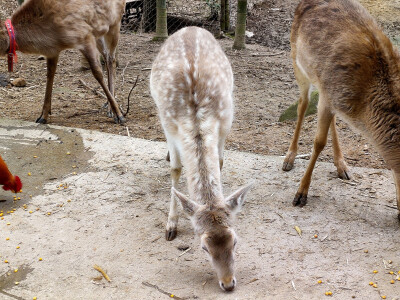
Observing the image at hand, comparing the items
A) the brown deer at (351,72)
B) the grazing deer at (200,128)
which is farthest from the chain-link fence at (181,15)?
the grazing deer at (200,128)

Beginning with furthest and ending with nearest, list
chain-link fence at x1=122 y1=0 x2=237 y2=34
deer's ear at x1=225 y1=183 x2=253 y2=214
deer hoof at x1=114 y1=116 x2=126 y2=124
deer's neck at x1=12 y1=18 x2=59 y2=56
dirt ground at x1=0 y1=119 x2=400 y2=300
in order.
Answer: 1. chain-link fence at x1=122 y1=0 x2=237 y2=34
2. deer hoof at x1=114 y1=116 x2=126 y2=124
3. deer's neck at x1=12 y1=18 x2=59 y2=56
4. dirt ground at x1=0 y1=119 x2=400 y2=300
5. deer's ear at x1=225 y1=183 x2=253 y2=214

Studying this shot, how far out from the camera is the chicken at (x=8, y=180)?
14.4 ft

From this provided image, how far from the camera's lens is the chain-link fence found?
1109 centimetres

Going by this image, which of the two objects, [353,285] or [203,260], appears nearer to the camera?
[353,285]

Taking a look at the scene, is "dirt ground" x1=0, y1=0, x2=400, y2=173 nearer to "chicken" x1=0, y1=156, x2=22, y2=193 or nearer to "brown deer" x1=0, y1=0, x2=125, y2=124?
"brown deer" x1=0, y1=0, x2=125, y2=124

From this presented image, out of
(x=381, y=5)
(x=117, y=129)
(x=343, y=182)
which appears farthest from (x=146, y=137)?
(x=381, y=5)

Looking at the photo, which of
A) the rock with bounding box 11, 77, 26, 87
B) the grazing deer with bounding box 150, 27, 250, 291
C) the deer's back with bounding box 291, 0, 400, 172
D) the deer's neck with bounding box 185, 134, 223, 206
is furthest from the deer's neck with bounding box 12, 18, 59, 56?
the deer's neck with bounding box 185, 134, 223, 206

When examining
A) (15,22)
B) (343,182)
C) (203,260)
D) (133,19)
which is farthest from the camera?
(133,19)

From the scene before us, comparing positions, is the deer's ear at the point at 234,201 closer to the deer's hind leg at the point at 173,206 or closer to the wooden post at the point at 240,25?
the deer's hind leg at the point at 173,206

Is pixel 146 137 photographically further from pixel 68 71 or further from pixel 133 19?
pixel 133 19

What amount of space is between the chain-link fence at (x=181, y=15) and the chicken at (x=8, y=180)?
7.23m

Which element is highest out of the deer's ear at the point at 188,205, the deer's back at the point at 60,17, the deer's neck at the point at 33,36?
the deer's back at the point at 60,17

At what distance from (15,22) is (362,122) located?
14.7 feet

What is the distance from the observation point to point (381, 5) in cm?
1232
